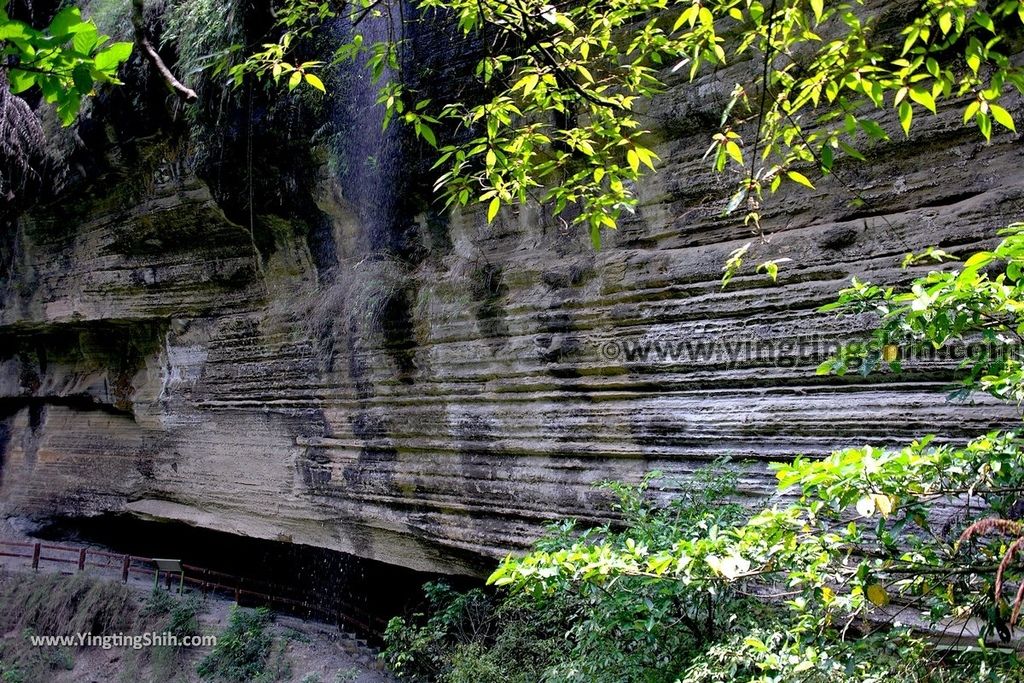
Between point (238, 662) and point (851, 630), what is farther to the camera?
point (238, 662)

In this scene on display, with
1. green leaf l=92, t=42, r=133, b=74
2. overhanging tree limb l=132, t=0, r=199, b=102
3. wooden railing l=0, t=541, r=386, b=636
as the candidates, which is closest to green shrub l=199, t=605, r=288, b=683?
wooden railing l=0, t=541, r=386, b=636

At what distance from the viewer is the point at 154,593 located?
883 cm

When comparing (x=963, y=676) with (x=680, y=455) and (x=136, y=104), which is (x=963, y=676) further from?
(x=136, y=104)

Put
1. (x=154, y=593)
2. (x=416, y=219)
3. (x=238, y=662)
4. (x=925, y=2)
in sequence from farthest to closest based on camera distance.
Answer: (x=154, y=593)
(x=238, y=662)
(x=416, y=219)
(x=925, y=2)

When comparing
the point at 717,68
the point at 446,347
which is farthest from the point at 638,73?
the point at 446,347

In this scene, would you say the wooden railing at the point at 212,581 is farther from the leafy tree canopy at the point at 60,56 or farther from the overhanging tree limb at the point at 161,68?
the leafy tree canopy at the point at 60,56

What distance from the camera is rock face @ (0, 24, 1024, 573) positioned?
180 inches

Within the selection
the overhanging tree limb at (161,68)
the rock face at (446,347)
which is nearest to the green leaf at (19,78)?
the overhanging tree limb at (161,68)

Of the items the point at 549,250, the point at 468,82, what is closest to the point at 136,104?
the point at 468,82

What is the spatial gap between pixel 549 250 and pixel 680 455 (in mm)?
1944

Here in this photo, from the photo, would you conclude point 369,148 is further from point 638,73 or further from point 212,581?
point 212,581

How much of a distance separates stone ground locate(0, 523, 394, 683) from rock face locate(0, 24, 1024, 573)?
3.51ft

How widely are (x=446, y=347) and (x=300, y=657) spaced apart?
3.89m

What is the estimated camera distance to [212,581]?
980cm
